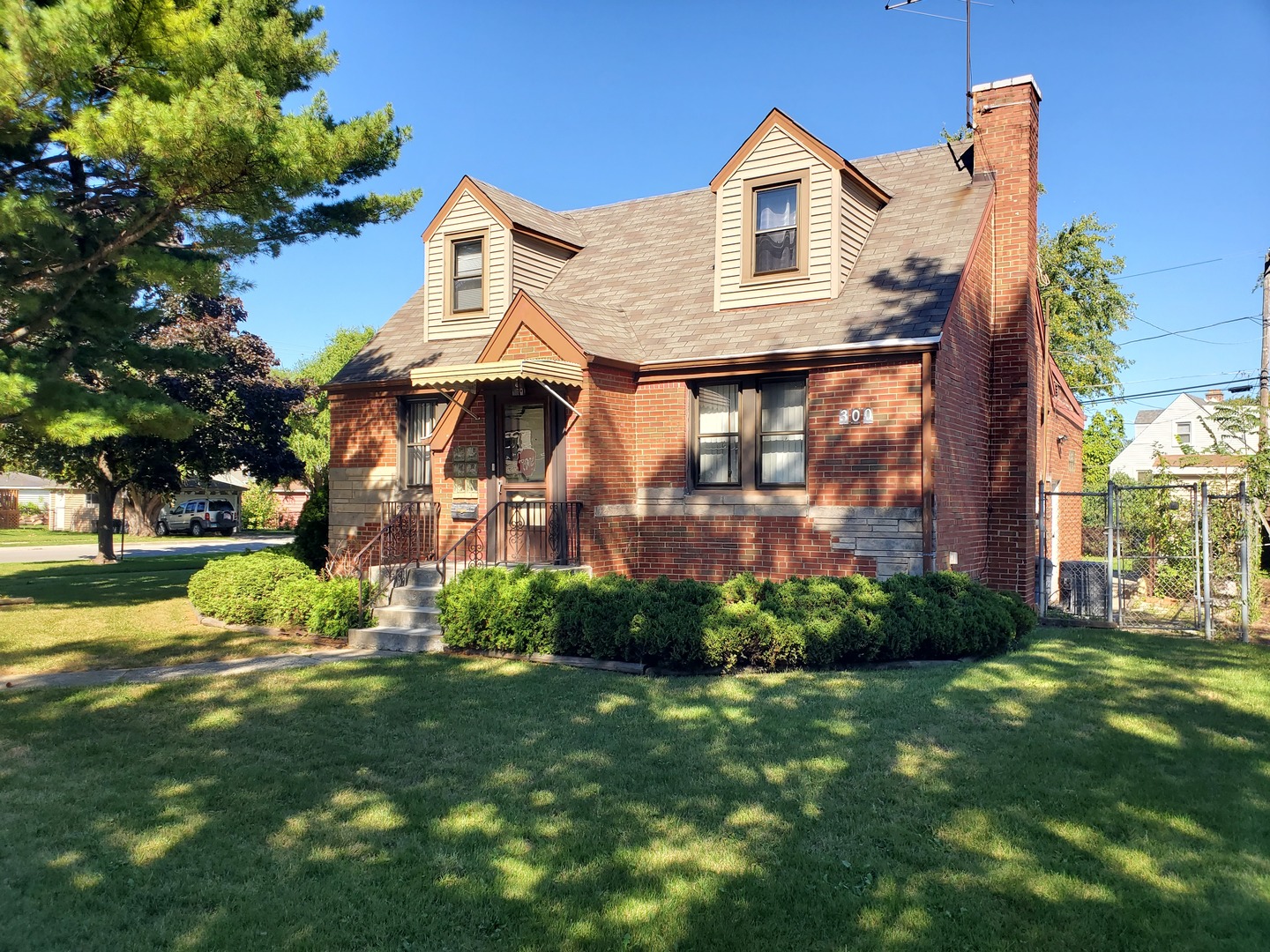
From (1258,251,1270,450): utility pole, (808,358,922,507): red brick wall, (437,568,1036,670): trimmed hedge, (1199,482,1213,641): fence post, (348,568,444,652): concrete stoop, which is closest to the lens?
(437,568,1036,670): trimmed hedge

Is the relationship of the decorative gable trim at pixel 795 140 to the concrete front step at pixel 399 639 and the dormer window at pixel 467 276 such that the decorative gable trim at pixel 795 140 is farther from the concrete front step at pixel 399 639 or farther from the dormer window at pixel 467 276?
the concrete front step at pixel 399 639

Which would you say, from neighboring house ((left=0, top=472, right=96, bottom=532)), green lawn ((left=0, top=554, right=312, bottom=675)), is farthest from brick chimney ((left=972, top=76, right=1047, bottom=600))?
neighboring house ((left=0, top=472, right=96, bottom=532))

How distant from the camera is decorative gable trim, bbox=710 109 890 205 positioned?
1269 centimetres

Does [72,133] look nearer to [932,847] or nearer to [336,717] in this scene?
[336,717]

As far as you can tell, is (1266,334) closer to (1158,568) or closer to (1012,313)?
(1158,568)

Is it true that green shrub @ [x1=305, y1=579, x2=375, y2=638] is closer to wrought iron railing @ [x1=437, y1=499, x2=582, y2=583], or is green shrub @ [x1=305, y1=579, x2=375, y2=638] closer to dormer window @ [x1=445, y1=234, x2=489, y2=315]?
wrought iron railing @ [x1=437, y1=499, x2=582, y2=583]

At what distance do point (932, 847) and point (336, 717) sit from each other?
4876 mm

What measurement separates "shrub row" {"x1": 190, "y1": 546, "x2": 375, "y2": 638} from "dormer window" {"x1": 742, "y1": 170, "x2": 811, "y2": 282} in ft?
23.9

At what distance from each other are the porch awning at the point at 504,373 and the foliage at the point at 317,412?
1645 centimetres

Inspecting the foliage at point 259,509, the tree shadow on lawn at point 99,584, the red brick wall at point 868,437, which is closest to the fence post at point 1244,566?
the red brick wall at point 868,437

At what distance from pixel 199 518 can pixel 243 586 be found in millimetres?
38133

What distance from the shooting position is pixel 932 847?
4.78m

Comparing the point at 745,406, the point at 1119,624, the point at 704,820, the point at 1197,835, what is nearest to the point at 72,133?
the point at 745,406

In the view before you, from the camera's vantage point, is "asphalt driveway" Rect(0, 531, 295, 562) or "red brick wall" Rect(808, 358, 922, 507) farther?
"asphalt driveway" Rect(0, 531, 295, 562)
